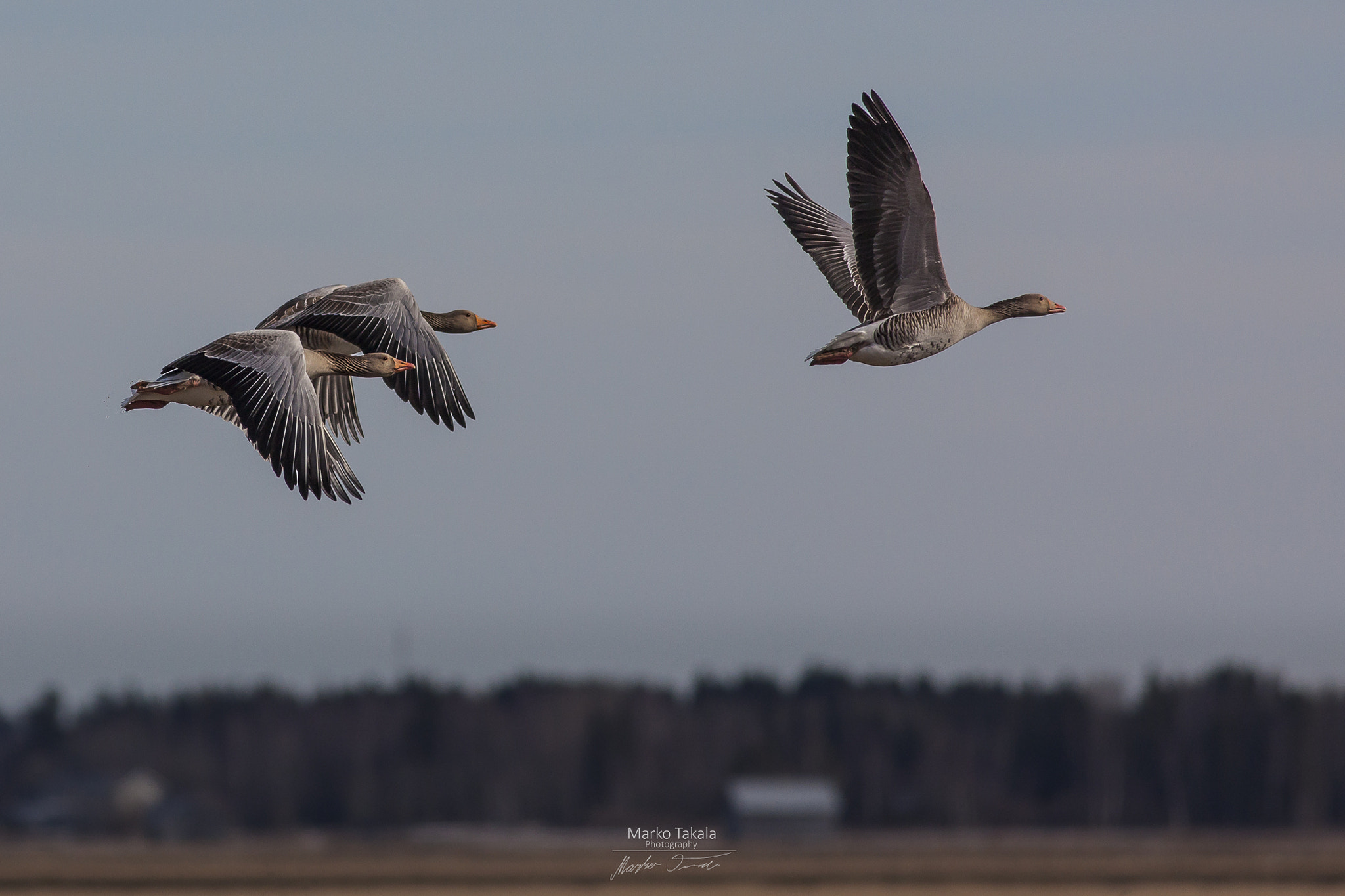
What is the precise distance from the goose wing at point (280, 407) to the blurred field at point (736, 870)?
2619 cm

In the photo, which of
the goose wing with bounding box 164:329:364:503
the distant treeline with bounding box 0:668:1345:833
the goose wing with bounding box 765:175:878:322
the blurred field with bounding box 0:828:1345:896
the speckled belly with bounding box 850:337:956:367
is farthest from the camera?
the distant treeline with bounding box 0:668:1345:833

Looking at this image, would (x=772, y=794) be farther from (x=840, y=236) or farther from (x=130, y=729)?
(x=840, y=236)

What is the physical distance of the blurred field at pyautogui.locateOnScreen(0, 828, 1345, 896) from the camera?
139 feet

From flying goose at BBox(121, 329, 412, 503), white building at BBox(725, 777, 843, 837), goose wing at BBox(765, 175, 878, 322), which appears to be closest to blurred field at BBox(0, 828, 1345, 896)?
white building at BBox(725, 777, 843, 837)

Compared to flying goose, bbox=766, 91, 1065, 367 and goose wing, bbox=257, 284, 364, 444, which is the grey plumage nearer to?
goose wing, bbox=257, 284, 364, 444

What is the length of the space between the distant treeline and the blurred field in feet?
A: 105

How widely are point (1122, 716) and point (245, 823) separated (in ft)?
157

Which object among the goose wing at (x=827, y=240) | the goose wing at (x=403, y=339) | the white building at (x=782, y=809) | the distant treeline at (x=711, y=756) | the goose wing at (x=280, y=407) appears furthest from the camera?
the distant treeline at (x=711, y=756)

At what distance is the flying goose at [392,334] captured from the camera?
1758cm

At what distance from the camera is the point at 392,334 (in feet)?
58.2

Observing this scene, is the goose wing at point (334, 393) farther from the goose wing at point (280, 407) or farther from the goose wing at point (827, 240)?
the goose wing at point (827, 240)

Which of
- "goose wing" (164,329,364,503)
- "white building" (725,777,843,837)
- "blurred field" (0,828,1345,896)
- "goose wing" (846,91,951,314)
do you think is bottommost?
"white building" (725,777,843,837)
